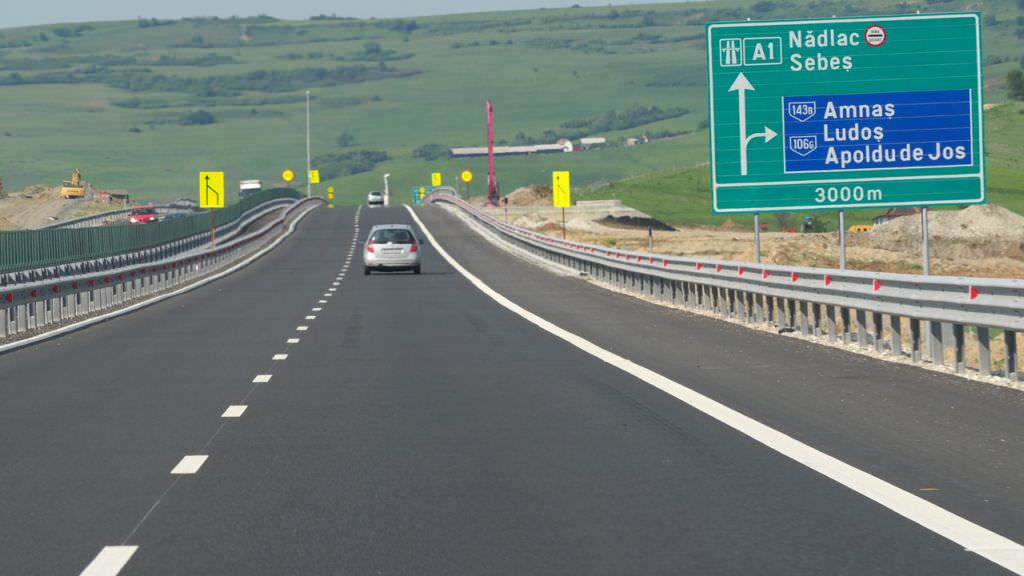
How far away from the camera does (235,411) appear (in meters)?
14.1

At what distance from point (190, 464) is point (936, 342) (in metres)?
Answer: 9.64

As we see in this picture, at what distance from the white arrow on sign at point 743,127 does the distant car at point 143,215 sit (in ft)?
237

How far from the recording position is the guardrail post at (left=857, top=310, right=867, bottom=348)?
2020 centimetres

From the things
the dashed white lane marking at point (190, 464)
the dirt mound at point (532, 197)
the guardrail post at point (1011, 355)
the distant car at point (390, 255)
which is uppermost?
the dirt mound at point (532, 197)

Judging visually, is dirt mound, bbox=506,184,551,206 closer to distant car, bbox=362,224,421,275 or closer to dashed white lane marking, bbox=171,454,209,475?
distant car, bbox=362,224,421,275

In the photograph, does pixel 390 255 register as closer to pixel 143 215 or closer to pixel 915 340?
pixel 915 340

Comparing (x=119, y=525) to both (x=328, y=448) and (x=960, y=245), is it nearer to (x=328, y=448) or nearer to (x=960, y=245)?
(x=328, y=448)

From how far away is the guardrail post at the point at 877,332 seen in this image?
19734mm

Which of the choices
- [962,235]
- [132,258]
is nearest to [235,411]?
[132,258]

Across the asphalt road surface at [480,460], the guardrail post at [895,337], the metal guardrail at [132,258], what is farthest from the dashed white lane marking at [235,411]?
the metal guardrail at [132,258]

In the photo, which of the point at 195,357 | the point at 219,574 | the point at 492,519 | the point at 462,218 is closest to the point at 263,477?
the point at 492,519

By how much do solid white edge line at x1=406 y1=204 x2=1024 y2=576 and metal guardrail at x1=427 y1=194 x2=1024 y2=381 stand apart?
3127 mm

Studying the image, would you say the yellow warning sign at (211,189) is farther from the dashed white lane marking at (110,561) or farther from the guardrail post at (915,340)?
the dashed white lane marking at (110,561)

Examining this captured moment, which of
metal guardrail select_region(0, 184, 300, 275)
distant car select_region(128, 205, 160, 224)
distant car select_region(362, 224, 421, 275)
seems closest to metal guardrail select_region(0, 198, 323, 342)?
metal guardrail select_region(0, 184, 300, 275)
